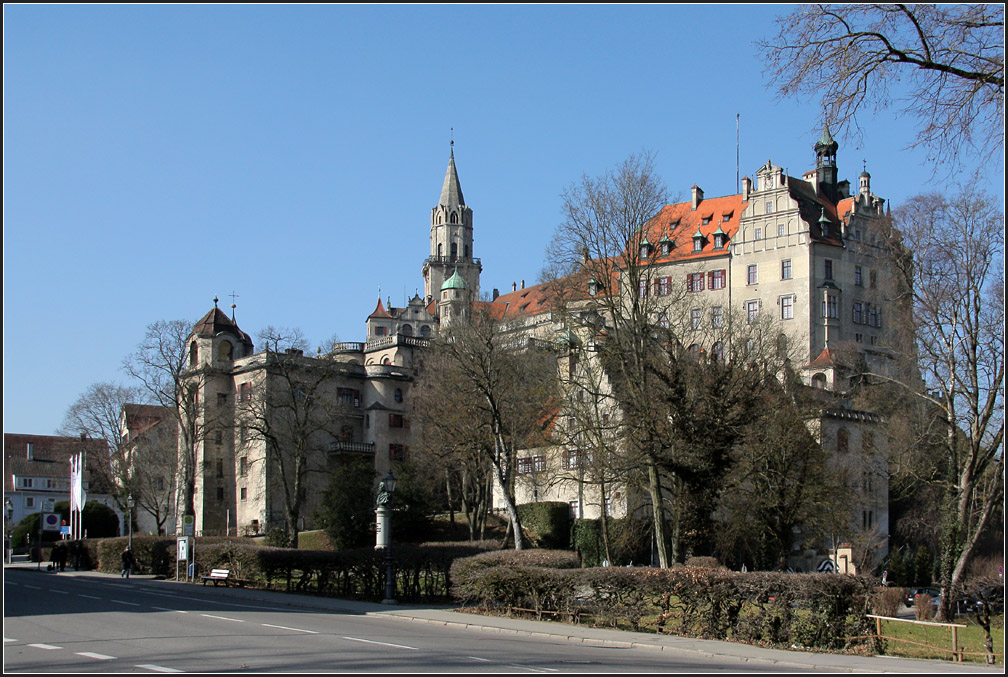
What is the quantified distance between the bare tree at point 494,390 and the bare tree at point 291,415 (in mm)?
9925

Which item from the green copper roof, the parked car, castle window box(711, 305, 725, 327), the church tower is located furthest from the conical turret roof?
the parked car

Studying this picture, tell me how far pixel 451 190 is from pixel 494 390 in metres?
102

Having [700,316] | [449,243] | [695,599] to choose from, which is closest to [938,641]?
[695,599]

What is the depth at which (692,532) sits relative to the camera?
4072cm

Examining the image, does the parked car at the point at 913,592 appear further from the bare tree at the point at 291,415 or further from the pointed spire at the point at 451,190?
the pointed spire at the point at 451,190

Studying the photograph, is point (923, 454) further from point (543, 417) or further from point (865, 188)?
point (865, 188)

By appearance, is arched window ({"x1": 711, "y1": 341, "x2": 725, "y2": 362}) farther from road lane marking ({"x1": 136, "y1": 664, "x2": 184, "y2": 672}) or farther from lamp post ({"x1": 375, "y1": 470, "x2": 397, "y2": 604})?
road lane marking ({"x1": 136, "y1": 664, "x2": 184, "y2": 672})

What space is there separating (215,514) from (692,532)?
163ft

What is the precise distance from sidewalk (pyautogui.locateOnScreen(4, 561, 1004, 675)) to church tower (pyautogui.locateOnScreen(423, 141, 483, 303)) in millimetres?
105543

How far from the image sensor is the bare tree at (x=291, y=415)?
2434 inches

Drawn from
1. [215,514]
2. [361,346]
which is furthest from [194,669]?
[361,346]

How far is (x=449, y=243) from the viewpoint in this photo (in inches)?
5546

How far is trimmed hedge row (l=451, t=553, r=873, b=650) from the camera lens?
2059 cm

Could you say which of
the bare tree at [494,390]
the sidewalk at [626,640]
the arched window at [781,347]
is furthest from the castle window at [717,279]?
the sidewalk at [626,640]
